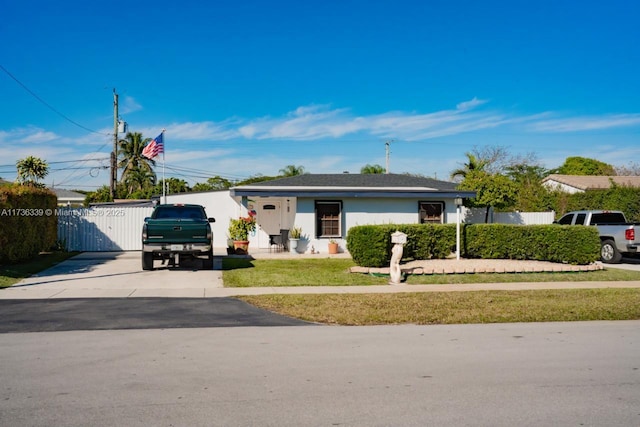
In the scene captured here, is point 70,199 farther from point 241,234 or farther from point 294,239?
point 294,239

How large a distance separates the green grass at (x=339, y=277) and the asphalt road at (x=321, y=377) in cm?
553

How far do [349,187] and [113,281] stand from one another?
12.7 metres

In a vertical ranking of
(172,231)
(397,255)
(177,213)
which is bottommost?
(397,255)

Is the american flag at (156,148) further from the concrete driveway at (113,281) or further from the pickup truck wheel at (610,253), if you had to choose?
the pickup truck wheel at (610,253)

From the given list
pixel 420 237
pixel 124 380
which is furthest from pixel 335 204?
pixel 124 380

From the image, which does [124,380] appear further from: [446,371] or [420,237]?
[420,237]

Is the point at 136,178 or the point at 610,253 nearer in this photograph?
the point at 610,253

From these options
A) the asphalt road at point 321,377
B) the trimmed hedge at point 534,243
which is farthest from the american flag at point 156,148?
the asphalt road at point 321,377

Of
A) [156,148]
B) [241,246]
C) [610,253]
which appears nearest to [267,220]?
[241,246]

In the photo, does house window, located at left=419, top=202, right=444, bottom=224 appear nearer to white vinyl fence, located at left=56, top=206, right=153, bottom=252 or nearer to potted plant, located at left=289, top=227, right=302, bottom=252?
potted plant, located at left=289, top=227, right=302, bottom=252

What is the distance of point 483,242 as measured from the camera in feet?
57.8

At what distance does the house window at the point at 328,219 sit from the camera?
879 inches

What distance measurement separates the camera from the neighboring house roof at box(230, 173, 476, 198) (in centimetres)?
2166

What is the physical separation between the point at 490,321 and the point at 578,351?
2308 millimetres
